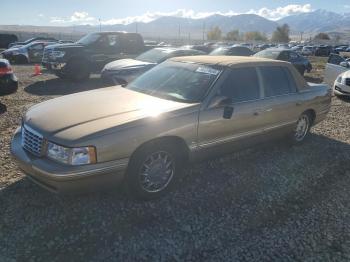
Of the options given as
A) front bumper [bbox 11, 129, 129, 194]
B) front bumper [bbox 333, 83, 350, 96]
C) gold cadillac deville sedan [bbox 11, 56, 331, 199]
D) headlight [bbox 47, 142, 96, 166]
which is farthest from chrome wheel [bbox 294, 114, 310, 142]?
front bumper [bbox 333, 83, 350, 96]

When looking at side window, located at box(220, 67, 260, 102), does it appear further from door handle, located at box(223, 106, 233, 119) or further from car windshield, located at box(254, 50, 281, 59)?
car windshield, located at box(254, 50, 281, 59)

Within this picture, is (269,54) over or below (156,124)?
below

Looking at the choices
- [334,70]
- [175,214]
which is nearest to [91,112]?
[175,214]

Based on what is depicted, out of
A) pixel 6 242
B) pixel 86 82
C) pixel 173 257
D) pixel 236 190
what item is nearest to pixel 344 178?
pixel 236 190

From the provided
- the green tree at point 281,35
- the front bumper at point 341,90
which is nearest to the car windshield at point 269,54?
the front bumper at point 341,90

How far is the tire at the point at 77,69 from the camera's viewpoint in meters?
12.1

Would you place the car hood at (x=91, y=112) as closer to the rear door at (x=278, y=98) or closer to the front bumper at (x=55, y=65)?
the rear door at (x=278, y=98)

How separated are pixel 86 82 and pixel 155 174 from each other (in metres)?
9.57

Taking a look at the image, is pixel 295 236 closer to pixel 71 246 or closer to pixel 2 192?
pixel 71 246

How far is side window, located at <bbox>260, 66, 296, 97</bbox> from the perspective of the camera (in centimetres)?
510

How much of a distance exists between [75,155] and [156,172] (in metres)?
1.00

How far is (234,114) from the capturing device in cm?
452

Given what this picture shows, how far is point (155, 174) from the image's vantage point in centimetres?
392

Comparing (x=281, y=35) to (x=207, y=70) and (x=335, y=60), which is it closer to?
(x=335, y=60)
